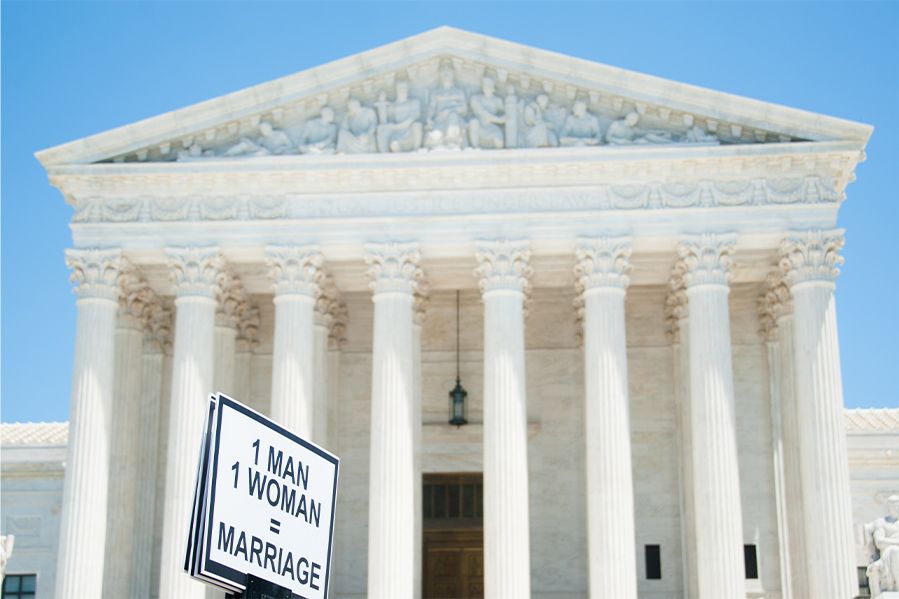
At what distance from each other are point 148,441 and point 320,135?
11.3m

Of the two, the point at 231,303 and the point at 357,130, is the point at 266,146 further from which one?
the point at 231,303

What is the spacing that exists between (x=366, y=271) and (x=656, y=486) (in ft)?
38.5

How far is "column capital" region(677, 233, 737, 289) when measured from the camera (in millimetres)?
36125

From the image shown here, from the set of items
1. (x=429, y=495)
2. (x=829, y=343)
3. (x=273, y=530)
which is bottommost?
(x=273, y=530)

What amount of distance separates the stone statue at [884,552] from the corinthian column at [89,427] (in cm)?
1998

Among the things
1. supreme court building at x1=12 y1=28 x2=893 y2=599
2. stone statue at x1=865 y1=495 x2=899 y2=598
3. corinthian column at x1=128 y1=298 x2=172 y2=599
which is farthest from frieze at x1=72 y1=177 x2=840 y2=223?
stone statue at x1=865 y1=495 x2=899 y2=598

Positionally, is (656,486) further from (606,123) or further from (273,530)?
(273,530)

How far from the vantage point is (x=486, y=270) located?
36.7 meters

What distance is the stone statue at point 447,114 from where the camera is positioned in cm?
3744

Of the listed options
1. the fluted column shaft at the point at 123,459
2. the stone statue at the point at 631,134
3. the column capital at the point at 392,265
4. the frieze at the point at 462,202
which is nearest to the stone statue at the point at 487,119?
the frieze at the point at 462,202

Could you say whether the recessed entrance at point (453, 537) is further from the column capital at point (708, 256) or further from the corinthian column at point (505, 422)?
the column capital at point (708, 256)

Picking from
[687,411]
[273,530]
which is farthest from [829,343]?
[273,530]

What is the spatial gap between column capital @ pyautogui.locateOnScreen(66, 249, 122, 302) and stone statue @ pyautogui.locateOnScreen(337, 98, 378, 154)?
7100 millimetres

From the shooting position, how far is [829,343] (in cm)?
3534
